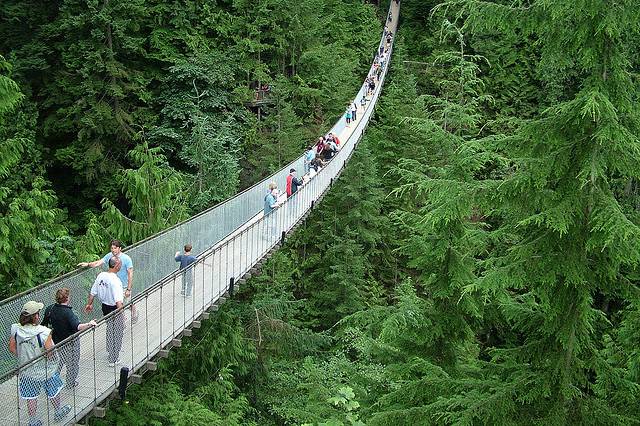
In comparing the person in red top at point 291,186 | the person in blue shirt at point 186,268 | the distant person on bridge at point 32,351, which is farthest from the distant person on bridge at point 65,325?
the person in red top at point 291,186

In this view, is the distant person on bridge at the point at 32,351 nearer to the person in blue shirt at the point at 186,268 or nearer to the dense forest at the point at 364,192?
the dense forest at the point at 364,192

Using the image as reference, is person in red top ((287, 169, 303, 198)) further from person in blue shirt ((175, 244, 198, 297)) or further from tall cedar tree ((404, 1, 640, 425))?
tall cedar tree ((404, 1, 640, 425))

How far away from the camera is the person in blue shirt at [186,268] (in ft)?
25.5

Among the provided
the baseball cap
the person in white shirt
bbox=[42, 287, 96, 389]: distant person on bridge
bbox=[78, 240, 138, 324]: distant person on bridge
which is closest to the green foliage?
bbox=[78, 240, 138, 324]: distant person on bridge

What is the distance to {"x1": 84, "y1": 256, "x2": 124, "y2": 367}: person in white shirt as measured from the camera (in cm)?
612

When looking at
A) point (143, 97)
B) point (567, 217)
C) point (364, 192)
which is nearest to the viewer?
point (567, 217)

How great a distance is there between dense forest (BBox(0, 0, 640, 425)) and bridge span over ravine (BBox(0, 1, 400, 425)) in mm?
1228

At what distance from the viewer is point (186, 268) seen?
7719 mm

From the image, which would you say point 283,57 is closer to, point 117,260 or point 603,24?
point 117,260

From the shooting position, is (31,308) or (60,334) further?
(60,334)

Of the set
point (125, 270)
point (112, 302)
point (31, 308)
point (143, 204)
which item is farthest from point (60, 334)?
point (143, 204)

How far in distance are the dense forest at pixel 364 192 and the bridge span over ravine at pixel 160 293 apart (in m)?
1.23

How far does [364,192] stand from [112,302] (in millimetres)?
14034

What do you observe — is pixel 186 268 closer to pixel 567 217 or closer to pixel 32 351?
pixel 32 351
